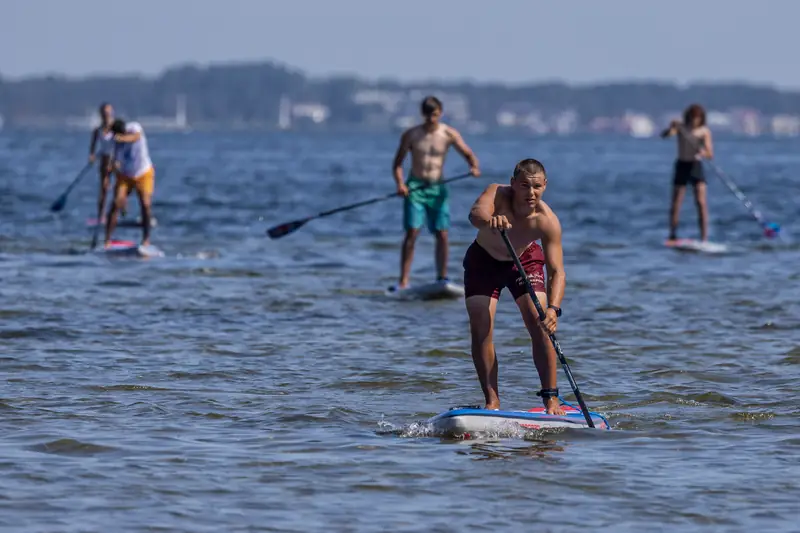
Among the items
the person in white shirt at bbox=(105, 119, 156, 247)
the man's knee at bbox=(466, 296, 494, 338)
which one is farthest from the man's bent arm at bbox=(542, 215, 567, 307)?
the person in white shirt at bbox=(105, 119, 156, 247)

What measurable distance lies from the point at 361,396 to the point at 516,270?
2020 millimetres

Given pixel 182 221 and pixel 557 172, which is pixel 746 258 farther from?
pixel 557 172

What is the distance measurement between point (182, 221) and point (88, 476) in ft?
75.8

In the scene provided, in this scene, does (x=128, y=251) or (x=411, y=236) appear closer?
(x=411, y=236)

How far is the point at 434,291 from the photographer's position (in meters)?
16.8

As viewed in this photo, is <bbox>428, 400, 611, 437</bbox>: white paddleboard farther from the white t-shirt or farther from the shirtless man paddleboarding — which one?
the white t-shirt

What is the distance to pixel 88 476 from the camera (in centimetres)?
831

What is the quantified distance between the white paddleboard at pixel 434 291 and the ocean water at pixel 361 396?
208 millimetres

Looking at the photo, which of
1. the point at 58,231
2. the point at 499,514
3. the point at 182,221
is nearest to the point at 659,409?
the point at 499,514

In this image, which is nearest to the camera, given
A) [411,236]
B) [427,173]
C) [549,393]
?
[549,393]

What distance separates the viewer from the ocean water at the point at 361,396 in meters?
7.82

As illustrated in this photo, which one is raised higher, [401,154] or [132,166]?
[401,154]

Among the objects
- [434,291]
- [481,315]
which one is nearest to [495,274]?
[481,315]

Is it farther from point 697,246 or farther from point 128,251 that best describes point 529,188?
point 697,246
